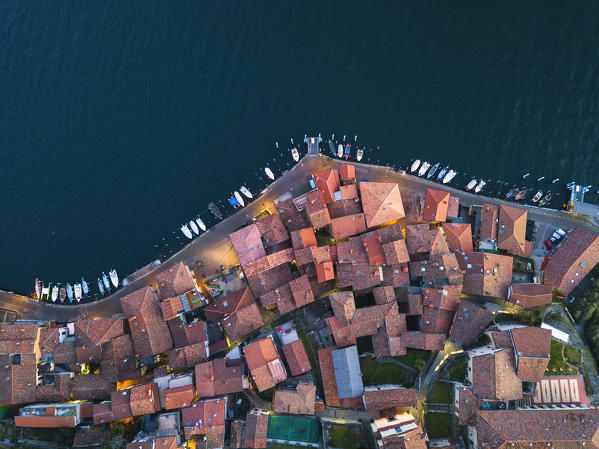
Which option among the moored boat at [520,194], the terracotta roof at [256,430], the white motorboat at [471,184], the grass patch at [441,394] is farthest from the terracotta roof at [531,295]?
the terracotta roof at [256,430]

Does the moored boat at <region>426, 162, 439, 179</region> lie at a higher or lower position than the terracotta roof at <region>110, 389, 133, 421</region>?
higher

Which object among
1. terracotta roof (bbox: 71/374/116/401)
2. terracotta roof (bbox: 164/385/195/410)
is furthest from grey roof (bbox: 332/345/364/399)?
terracotta roof (bbox: 71/374/116/401)

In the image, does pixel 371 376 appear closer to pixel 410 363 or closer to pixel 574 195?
pixel 410 363

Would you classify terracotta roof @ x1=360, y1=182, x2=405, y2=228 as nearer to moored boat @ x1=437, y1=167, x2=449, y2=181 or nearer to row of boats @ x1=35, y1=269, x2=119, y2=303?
moored boat @ x1=437, y1=167, x2=449, y2=181

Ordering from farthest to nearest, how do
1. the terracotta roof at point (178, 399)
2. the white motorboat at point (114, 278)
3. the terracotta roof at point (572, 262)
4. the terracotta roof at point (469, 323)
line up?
the white motorboat at point (114, 278), the terracotta roof at point (572, 262), the terracotta roof at point (469, 323), the terracotta roof at point (178, 399)

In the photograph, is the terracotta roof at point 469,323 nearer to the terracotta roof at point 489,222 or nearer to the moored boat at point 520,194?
the terracotta roof at point 489,222
